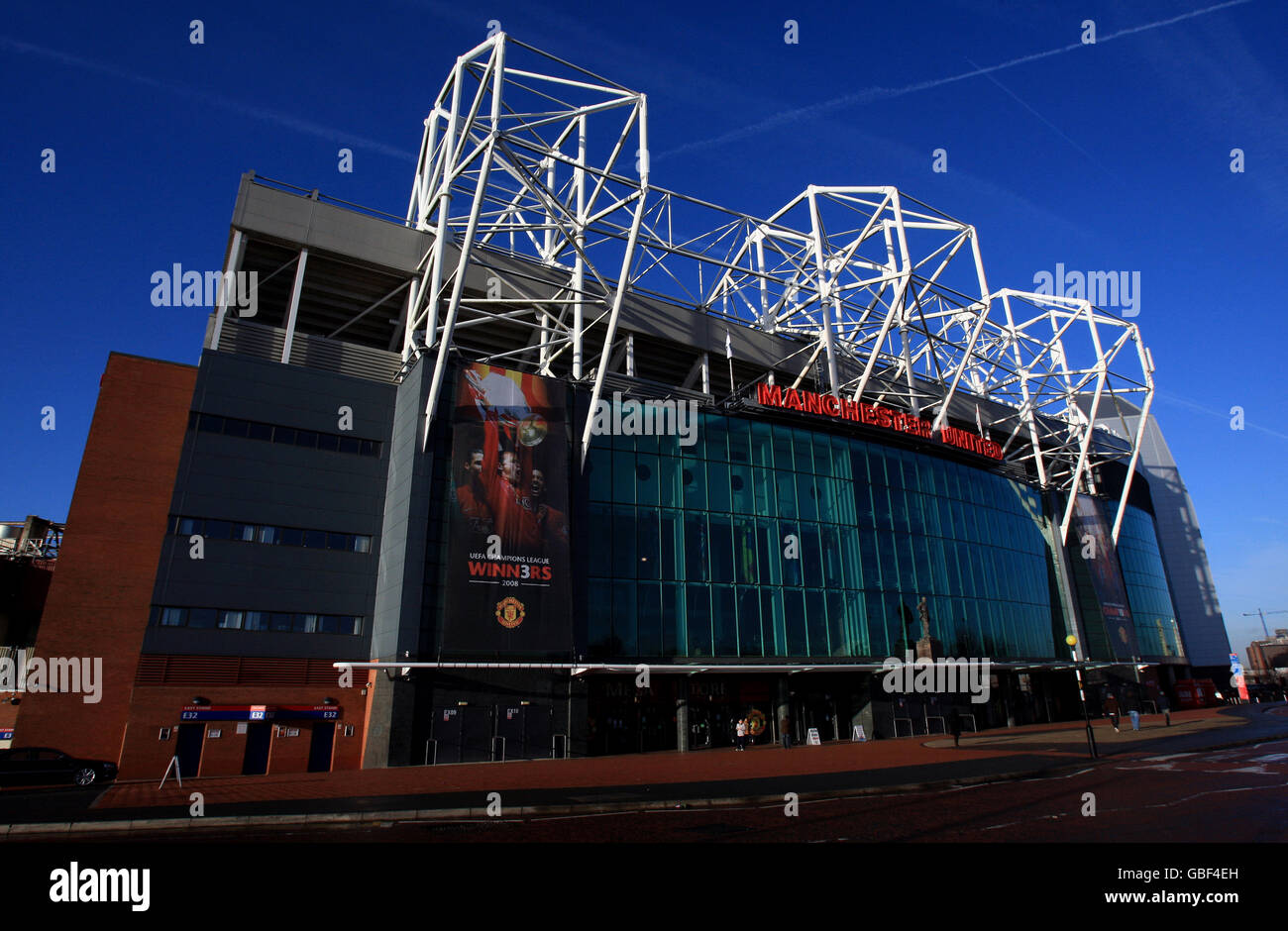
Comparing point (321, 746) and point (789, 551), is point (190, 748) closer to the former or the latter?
point (321, 746)

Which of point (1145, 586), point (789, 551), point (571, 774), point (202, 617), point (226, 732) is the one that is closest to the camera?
point (571, 774)

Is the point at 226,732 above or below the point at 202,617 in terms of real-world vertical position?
below

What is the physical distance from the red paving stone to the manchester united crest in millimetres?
5530

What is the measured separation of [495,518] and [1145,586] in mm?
66061

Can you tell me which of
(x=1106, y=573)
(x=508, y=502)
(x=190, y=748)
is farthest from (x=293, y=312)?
(x=1106, y=573)

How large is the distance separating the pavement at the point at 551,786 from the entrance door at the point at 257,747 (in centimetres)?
389

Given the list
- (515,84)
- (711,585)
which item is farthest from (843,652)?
(515,84)

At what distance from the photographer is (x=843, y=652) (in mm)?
40594

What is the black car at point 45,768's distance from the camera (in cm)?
2356

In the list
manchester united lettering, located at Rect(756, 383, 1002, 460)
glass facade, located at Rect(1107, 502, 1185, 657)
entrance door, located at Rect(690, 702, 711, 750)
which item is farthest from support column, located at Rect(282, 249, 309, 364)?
glass facade, located at Rect(1107, 502, 1185, 657)

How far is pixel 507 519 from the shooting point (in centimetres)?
3222

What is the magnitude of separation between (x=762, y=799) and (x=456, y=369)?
81.3 ft

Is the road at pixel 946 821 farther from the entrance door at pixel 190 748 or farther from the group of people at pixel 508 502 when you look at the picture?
the entrance door at pixel 190 748

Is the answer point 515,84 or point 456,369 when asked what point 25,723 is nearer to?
point 456,369
